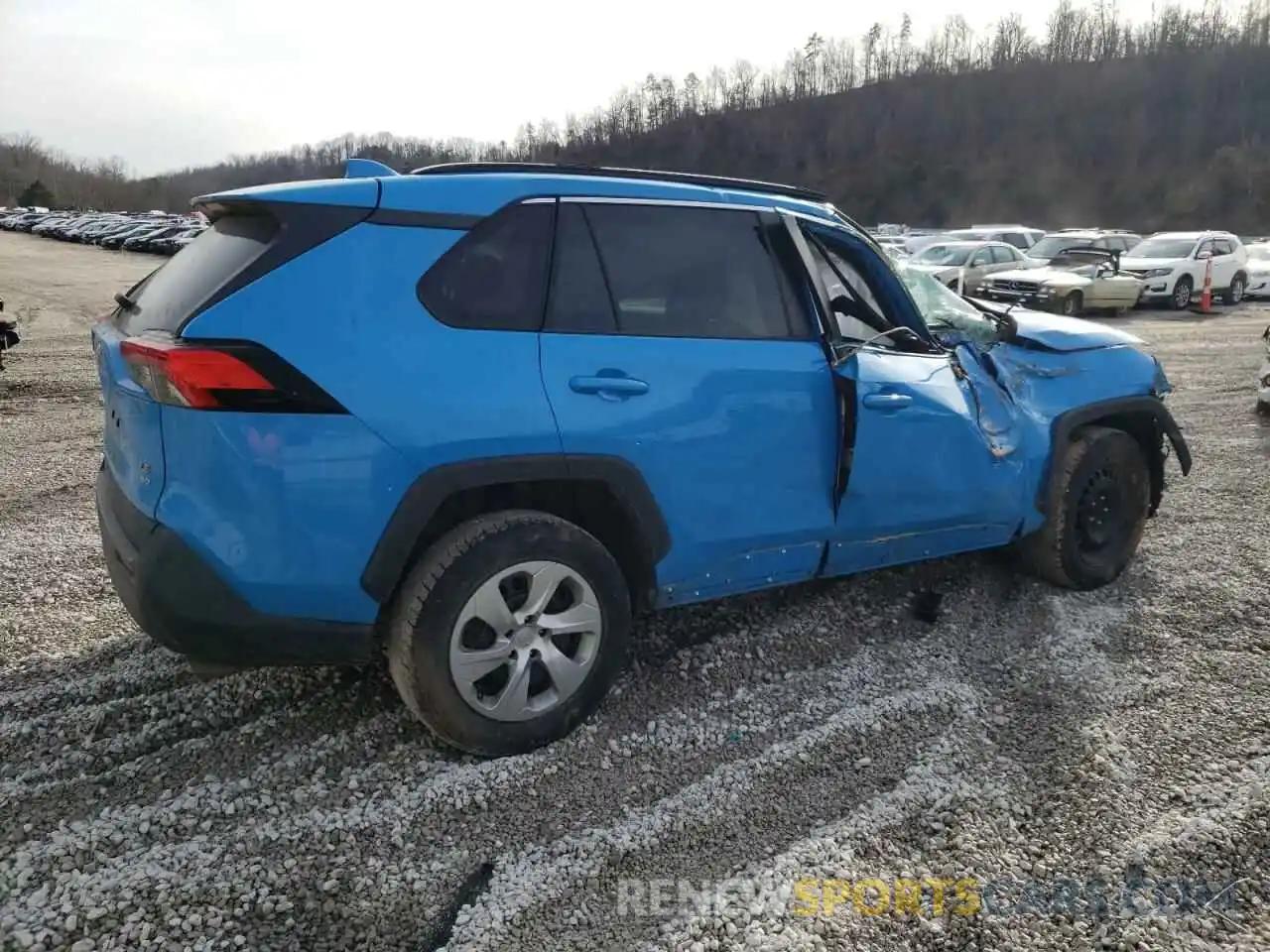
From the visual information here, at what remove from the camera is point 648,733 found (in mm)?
3205

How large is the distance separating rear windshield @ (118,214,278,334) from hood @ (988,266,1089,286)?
1781cm

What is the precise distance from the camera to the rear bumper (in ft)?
8.50

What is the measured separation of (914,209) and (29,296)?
66598mm

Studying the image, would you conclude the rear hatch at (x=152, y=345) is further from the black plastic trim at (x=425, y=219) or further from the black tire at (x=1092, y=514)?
the black tire at (x=1092, y=514)

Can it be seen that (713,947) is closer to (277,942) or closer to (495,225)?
(277,942)

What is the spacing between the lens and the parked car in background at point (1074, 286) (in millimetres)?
17781

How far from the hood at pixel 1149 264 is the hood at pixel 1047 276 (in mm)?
2907

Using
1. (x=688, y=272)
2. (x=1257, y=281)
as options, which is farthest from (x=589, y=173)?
(x=1257, y=281)

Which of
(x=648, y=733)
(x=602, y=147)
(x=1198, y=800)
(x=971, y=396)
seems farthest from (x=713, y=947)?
(x=602, y=147)

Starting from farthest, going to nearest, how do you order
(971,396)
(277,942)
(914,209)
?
(914,209) < (971,396) < (277,942)

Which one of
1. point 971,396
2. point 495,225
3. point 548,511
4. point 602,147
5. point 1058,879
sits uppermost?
point 602,147

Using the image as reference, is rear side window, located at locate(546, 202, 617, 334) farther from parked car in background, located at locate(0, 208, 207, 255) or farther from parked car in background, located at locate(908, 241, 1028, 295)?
parked car in background, located at locate(0, 208, 207, 255)

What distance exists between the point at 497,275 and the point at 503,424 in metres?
0.49

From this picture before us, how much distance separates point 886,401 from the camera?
3547mm
